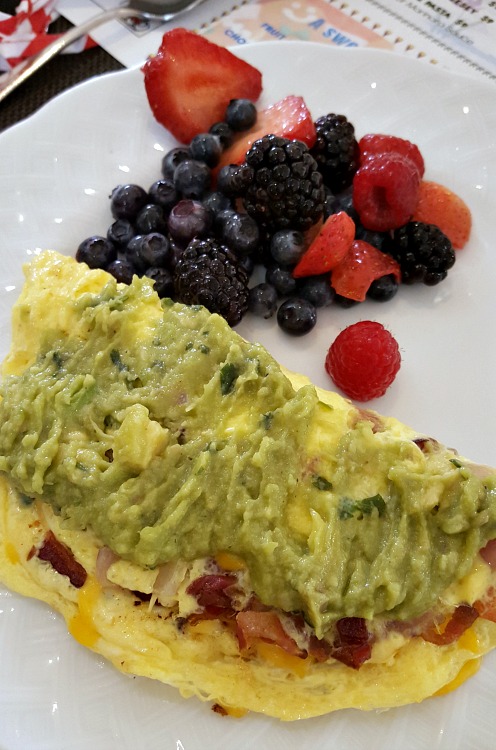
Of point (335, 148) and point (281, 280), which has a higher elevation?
point (335, 148)

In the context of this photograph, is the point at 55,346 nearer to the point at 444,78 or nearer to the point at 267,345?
the point at 267,345

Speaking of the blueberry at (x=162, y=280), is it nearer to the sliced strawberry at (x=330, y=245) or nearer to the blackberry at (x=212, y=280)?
the blackberry at (x=212, y=280)

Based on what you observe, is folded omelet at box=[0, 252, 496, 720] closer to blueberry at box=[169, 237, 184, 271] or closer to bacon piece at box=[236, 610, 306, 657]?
bacon piece at box=[236, 610, 306, 657]

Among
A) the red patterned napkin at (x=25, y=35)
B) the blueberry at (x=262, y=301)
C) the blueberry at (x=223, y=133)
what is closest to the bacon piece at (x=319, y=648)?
the blueberry at (x=262, y=301)

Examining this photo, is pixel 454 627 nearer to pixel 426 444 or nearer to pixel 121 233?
pixel 426 444

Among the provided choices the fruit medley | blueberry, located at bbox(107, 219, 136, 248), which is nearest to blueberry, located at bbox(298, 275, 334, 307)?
the fruit medley

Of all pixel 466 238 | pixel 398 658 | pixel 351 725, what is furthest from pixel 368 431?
pixel 466 238

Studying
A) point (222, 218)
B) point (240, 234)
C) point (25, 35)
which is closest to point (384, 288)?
point (240, 234)
